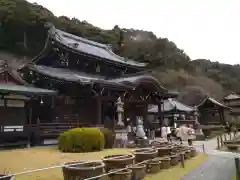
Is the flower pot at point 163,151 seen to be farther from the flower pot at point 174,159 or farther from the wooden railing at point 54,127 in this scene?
the wooden railing at point 54,127

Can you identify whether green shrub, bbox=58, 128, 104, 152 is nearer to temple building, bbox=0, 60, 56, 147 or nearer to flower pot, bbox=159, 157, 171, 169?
temple building, bbox=0, 60, 56, 147

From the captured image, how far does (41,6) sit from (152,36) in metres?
31.7

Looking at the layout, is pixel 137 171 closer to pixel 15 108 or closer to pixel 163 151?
pixel 163 151

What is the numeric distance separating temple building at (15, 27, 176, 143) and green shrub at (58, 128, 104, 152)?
3.75 m

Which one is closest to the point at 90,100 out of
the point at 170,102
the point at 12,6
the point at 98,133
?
the point at 98,133

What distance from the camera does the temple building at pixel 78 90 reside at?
17953 mm

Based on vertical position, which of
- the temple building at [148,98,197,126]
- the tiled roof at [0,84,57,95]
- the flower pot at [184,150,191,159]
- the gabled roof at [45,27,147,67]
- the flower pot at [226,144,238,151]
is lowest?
the flower pot at [226,144,238,151]

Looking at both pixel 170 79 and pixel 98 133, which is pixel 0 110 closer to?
pixel 98 133

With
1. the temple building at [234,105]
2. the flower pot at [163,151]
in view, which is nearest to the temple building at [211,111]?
the temple building at [234,105]

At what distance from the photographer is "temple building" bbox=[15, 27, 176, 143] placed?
18.0m

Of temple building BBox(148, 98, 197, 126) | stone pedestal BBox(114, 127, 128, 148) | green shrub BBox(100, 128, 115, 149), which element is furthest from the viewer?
temple building BBox(148, 98, 197, 126)

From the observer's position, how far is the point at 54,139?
1745 centimetres

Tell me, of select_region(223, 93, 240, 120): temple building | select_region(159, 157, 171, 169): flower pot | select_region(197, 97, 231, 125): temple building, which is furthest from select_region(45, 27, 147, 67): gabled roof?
select_region(223, 93, 240, 120): temple building

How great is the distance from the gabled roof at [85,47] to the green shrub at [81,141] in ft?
30.0
